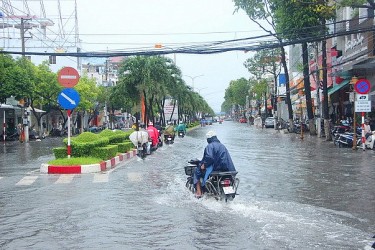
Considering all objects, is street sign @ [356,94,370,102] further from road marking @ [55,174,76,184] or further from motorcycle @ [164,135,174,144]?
road marking @ [55,174,76,184]

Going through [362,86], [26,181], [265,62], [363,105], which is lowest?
[26,181]

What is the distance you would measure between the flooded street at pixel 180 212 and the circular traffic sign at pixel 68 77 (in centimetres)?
305

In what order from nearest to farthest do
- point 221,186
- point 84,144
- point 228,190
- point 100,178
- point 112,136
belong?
1. point 228,190
2. point 221,186
3. point 100,178
4. point 84,144
5. point 112,136

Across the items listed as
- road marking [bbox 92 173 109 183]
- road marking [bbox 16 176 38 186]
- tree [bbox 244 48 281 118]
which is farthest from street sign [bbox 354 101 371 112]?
tree [bbox 244 48 281 118]

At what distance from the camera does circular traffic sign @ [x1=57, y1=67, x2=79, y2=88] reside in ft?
55.3

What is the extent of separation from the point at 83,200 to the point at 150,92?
2914 centimetres

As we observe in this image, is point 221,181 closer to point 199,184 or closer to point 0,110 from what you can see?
point 199,184

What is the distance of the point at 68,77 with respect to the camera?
16891 mm

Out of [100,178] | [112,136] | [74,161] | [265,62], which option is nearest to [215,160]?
[100,178]

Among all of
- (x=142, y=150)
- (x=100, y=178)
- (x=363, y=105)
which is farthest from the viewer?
(x=363, y=105)

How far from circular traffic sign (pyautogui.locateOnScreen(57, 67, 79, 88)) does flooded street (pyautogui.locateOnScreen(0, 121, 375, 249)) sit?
10.0 ft

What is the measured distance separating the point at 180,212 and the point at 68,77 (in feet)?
28.7

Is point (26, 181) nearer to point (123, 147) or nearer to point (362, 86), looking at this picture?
point (123, 147)

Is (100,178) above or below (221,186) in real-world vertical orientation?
below
